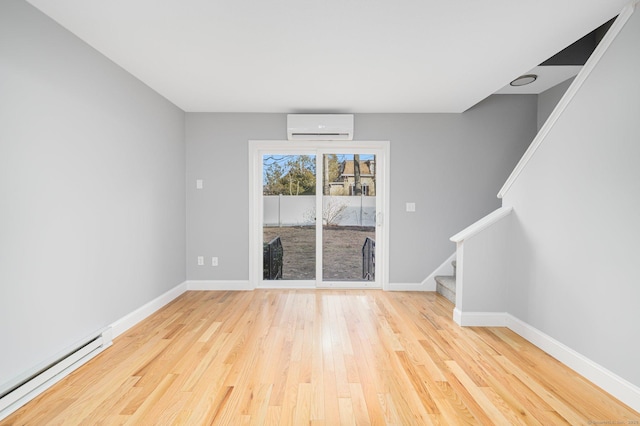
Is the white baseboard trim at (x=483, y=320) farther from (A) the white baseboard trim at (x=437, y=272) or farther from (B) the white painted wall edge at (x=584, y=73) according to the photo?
(B) the white painted wall edge at (x=584, y=73)

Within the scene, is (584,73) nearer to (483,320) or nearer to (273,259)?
(483,320)

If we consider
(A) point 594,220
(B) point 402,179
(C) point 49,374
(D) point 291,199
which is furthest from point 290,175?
(A) point 594,220

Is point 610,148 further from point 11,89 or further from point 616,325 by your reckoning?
point 11,89

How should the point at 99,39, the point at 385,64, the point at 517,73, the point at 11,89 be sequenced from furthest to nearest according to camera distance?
the point at 517,73 < the point at 385,64 < the point at 99,39 < the point at 11,89

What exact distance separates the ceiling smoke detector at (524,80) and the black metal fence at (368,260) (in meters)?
2.55

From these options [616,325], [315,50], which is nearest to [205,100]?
[315,50]

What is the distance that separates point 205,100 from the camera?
3771 millimetres

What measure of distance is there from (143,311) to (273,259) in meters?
1.76

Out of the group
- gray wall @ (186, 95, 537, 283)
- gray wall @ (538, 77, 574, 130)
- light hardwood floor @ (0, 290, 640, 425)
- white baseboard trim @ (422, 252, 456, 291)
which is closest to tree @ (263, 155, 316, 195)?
gray wall @ (186, 95, 537, 283)

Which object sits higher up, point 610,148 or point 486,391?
point 610,148

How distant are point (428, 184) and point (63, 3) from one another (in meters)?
3.95

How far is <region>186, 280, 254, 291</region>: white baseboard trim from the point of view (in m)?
4.32

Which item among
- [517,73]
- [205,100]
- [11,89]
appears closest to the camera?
[11,89]

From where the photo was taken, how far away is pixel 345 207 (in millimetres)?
4453
